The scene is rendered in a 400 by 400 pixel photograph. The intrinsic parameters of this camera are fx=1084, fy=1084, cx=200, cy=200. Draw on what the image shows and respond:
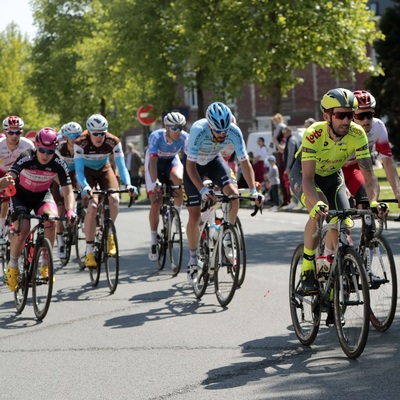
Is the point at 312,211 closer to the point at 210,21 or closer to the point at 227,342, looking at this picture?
the point at 227,342

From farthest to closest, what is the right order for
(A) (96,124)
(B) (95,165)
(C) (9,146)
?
1. (C) (9,146)
2. (B) (95,165)
3. (A) (96,124)

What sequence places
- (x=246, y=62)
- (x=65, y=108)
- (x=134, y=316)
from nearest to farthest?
(x=134, y=316), (x=246, y=62), (x=65, y=108)

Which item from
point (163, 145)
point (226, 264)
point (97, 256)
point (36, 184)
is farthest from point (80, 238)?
point (226, 264)

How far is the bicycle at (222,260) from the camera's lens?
10422 millimetres

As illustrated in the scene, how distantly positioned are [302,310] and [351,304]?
1.02m

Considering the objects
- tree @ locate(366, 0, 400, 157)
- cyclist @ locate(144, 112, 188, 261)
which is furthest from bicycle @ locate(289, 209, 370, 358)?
tree @ locate(366, 0, 400, 157)

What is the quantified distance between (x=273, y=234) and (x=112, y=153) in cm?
577

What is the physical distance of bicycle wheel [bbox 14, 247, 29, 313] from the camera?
10711 mm

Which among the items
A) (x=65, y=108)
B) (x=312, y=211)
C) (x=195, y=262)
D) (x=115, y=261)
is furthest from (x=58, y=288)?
(x=65, y=108)

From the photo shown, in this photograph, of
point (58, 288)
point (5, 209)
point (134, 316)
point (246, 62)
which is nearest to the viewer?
point (134, 316)

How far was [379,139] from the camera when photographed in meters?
10.1

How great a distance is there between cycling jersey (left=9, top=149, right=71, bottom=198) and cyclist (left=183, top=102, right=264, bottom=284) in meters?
1.31

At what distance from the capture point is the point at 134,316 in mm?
10211

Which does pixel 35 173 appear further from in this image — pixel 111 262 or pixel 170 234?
pixel 170 234
